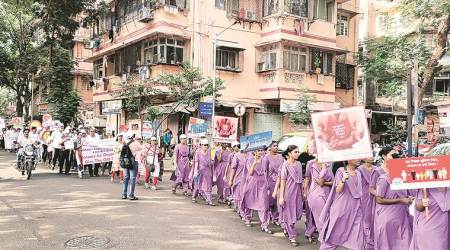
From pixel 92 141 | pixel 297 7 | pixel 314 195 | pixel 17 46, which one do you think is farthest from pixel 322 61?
pixel 17 46

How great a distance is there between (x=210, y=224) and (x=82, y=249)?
2829 millimetres

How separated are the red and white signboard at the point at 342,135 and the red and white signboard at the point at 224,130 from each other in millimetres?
7132

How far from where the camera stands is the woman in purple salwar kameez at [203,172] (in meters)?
12.4

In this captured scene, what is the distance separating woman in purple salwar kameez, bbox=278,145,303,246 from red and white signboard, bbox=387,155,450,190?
3109mm

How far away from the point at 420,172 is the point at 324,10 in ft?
80.2

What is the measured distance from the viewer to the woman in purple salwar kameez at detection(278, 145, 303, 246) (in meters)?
8.53

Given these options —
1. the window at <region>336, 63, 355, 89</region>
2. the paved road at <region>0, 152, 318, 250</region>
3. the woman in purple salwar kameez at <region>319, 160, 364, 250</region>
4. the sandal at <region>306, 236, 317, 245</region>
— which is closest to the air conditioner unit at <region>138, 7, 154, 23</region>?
the window at <region>336, 63, 355, 89</region>

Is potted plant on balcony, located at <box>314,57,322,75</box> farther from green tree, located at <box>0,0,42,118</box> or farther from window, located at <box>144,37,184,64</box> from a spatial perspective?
green tree, located at <box>0,0,42,118</box>

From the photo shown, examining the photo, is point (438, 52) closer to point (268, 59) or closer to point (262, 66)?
point (268, 59)

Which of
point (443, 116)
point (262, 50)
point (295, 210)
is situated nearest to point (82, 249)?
point (295, 210)

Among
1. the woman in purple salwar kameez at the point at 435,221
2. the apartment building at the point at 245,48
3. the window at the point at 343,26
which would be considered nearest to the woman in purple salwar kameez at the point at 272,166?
the woman in purple salwar kameez at the point at 435,221

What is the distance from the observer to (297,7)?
2666cm

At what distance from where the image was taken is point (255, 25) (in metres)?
26.9

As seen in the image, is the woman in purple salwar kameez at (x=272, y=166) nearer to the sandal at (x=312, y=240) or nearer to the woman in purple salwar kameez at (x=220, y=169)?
the sandal at (x=312, y=240)
